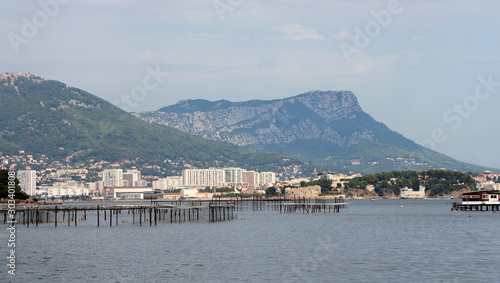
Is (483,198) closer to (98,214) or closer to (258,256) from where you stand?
(98,214)

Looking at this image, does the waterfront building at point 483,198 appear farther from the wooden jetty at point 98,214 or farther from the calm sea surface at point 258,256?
the wooden jetty at point 98,214

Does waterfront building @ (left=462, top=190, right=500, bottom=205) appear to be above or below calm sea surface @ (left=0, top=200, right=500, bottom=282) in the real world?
above

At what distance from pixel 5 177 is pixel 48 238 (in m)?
67.7

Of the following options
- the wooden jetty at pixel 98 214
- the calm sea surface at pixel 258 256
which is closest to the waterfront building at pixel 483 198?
the calm sea surface at pixel 258 256

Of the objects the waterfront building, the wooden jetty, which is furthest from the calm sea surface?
the waterfront building

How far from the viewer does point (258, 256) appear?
185ft

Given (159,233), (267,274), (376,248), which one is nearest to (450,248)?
(376,248)

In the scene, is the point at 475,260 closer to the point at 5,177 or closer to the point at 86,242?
the point at 86,242

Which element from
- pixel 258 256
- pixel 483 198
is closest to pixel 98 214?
pixel 258 256

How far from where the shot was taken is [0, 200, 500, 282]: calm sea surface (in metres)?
44.9

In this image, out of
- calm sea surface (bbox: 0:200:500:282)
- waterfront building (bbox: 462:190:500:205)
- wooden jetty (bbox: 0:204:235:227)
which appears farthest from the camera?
waterfront building (bbox: 462:190:500:205)

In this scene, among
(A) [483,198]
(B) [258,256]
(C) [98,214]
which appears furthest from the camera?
(A) [483,198]

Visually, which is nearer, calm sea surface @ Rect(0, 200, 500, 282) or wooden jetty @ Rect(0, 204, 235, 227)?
calm sea surface @ Rect(0, 200, 500, 282)

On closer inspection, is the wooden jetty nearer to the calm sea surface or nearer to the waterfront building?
the calm sea surface
